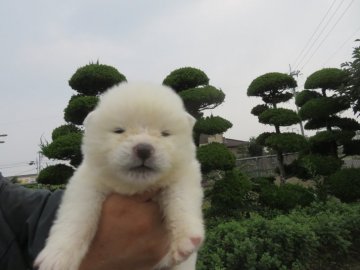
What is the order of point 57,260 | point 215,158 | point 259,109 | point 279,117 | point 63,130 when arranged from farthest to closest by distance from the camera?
point 259,109 < point 279,117 < point 215,158 < point 63,130 < point 57,260

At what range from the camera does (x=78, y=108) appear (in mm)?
7312

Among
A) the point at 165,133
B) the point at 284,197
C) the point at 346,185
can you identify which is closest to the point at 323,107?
the point at 346,185

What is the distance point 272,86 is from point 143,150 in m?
9.25

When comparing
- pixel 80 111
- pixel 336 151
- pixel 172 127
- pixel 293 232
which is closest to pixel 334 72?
pixel 336 151

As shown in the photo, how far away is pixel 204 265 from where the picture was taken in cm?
548

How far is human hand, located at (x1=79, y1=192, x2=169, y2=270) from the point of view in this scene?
1787mm

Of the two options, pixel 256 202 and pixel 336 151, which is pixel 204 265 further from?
pixel 336 151

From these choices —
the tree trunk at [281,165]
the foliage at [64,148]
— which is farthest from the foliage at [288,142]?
the foliage at [64,148]

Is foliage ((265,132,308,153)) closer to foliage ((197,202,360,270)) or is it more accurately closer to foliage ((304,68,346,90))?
foliage ((304,68,346,90))

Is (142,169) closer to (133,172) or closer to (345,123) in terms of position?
(133,172)

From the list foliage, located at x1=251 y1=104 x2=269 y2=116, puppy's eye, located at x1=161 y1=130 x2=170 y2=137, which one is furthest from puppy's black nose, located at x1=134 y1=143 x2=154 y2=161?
foliage, located at x1=251 y1=104 x2=269 y2=116

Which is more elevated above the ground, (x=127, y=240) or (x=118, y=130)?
(x=118, y=130)

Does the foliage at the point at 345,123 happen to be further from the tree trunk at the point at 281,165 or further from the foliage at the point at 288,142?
the tree trunk at the point at 281,165

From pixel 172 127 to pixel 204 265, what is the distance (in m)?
4.02
